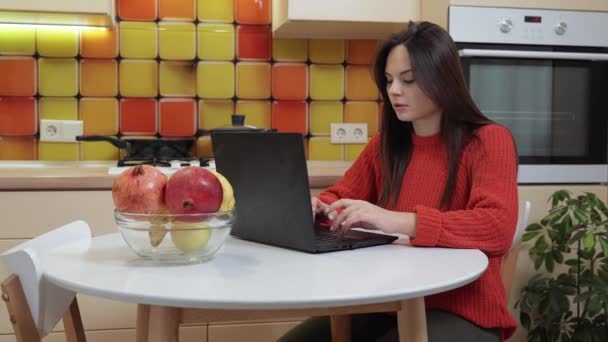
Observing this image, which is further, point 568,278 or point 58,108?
point 58,108

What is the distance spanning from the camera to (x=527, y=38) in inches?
92.0

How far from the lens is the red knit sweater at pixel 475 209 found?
51.7 inches

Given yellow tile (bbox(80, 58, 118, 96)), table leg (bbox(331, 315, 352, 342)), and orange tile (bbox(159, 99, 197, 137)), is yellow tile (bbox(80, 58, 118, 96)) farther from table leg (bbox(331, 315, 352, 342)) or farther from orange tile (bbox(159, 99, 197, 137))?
table leg (bbox(331, 315, 352, 342))

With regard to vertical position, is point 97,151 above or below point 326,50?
below

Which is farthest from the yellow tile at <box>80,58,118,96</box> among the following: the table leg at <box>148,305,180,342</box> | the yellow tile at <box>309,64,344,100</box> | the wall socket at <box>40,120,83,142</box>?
the table leg at <box>148,305,180,342</box>

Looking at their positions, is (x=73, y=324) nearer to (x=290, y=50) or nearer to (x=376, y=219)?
(x=376, y=219)

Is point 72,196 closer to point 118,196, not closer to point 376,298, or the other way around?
point 118,196

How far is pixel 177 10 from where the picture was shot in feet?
8.93

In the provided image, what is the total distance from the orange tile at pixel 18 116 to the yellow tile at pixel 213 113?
636 millimetres

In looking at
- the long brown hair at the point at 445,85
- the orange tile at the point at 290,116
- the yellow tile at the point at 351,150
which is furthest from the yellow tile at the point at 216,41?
the long brown hair at the point at 445,85

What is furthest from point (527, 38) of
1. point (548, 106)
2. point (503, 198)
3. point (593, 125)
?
point (503, 198)

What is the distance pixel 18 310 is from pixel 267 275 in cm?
36

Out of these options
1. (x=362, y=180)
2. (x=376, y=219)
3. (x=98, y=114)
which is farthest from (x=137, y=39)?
(x=376, y=219)

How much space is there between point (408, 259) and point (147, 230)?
44 cm
